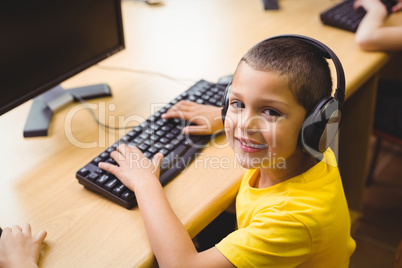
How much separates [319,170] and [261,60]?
0.23m

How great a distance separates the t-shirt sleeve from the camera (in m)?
0.72

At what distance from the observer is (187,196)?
33.4 inches

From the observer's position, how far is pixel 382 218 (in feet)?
5.58

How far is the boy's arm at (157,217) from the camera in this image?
2.36ft

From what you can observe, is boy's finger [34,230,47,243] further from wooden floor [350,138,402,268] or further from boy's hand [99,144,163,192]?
wooden floor [350,138,402,268]

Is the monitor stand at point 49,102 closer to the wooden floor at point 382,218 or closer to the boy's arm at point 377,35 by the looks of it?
the boy's arm at point 377,35

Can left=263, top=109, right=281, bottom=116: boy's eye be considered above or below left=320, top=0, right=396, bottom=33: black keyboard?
above

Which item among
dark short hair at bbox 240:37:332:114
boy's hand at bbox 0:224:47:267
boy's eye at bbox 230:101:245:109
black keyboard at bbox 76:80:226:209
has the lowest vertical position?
boy's hand at bbox 0:224:47:267

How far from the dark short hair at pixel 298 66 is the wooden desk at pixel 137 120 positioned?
250 millimetres

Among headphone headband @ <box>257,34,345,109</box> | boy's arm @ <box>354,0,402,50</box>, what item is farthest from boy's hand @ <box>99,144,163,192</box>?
boy's arm @ <box>354,0,402,50</box>

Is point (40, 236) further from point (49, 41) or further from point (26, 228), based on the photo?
point (49, 41)

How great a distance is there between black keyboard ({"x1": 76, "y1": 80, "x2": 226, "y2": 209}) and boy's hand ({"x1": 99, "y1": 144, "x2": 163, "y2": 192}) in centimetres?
1

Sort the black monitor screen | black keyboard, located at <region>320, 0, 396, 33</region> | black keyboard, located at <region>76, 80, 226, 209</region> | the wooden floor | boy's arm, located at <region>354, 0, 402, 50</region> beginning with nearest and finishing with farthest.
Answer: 1. black keyboard, located at <region>76, 80, 226, 209</region>
2. the black monitor screen
3. boy's arm, located at <region>354, 0, 402, 50</region>
4. black keyboard, located at <region>320, 0, 396, 33</region>
5. the wooden floor

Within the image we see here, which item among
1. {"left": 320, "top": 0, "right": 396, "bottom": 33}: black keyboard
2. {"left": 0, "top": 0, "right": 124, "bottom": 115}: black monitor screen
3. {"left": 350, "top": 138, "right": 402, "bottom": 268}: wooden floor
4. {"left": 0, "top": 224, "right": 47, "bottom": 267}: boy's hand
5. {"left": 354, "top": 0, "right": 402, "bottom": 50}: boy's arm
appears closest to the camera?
{"left": 0, "top": 224, "right": 47, "bottom": 267}: boy's hand
